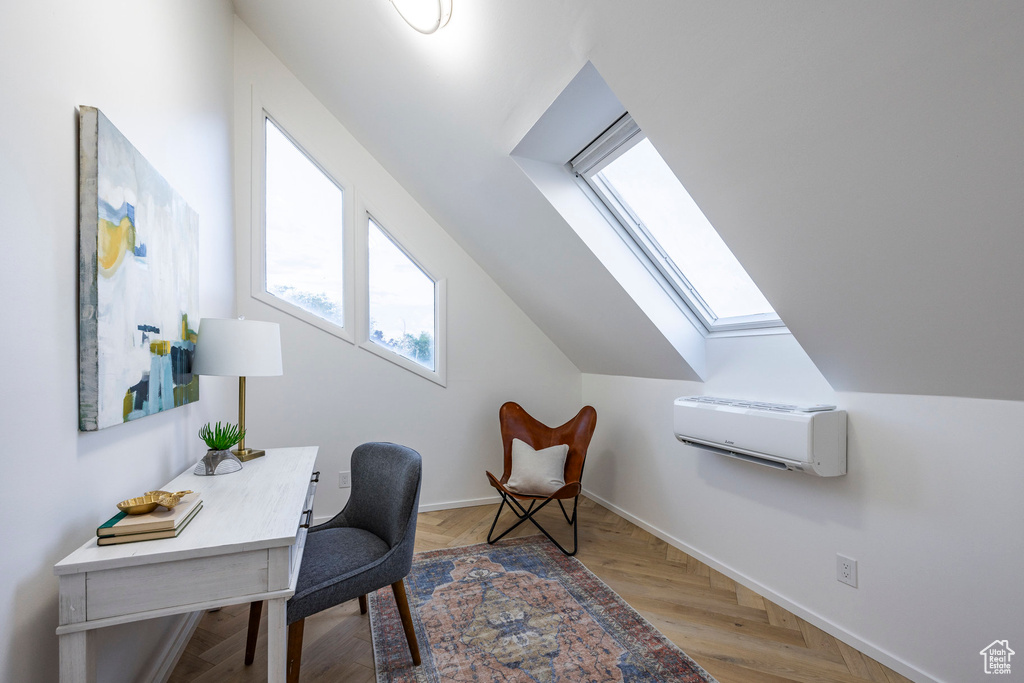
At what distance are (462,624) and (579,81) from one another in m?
2.34

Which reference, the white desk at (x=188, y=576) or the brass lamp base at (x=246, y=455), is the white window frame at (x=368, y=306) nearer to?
the brass lamp base at (x=246, y=455)

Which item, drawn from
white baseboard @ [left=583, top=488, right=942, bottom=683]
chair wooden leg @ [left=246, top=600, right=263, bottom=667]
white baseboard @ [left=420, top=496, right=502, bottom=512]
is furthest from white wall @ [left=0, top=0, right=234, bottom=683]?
white baseboard @ [left=583, top=488, right=942, bottom=683]

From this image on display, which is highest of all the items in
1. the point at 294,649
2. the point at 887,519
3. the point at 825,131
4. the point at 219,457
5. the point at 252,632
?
the point at 825,131

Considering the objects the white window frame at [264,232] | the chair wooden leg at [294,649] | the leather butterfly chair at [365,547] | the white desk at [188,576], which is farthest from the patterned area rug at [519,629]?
the white window frame at [264,232]

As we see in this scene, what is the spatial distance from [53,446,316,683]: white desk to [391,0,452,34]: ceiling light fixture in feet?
6.48

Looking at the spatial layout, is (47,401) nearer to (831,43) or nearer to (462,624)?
(462,624)

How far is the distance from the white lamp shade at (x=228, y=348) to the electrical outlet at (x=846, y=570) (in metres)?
2.62

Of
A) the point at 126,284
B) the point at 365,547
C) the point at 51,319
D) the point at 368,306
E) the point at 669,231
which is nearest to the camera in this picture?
the point at 51,319

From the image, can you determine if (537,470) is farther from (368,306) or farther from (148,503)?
(148,503)

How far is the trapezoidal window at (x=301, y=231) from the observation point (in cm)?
340

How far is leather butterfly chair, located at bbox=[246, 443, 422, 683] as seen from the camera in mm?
1604

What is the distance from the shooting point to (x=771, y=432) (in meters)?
2.16

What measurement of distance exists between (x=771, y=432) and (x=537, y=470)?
58.7 inches

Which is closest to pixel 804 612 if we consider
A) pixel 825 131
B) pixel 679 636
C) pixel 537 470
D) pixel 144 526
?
pixel 679 636
